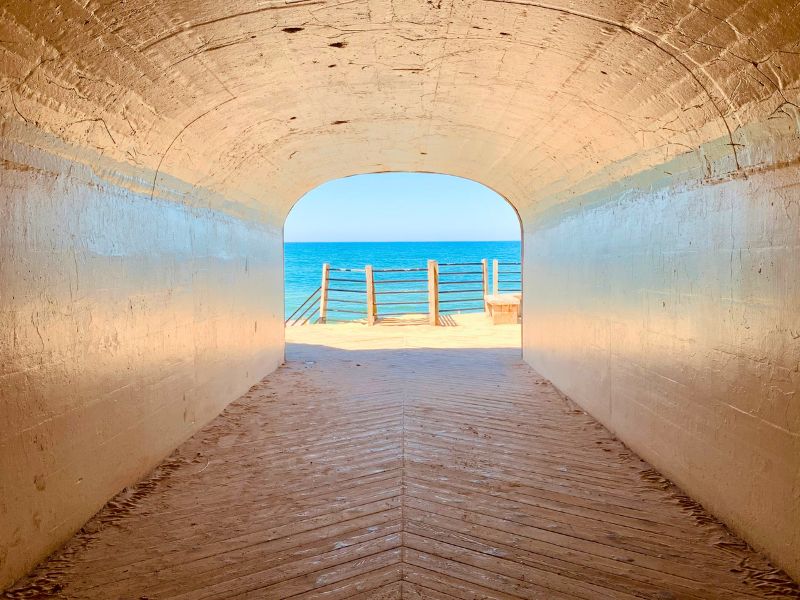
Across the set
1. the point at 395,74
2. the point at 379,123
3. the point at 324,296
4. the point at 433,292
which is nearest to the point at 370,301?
the point at 433,292

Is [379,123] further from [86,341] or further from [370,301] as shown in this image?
[370,301]

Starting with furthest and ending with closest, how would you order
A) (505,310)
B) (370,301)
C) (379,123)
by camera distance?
(370,301), (505,310), (379,123)

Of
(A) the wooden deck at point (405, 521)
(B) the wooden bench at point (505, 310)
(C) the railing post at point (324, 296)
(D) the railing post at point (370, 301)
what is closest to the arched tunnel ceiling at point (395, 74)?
(A) the wooden deck at point (405, 521)

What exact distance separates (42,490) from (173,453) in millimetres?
1442

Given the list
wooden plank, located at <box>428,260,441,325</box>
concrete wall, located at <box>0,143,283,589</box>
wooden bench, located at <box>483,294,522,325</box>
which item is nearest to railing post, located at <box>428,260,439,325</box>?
wooden plank, located at <box>428,260,441,325</box>

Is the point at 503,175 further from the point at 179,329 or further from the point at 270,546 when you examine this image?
the point at 270,546

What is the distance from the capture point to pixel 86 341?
8.96 ft

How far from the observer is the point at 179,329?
397 cm

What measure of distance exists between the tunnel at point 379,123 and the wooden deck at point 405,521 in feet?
0.66

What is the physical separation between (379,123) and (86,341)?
9.53 feet

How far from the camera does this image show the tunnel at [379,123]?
2.17m

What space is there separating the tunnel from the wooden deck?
202mm

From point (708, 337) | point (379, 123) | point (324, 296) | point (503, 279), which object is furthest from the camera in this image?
point (503, 279)

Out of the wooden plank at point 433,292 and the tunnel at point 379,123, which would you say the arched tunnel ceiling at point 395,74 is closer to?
the tunnel at point 379,123
